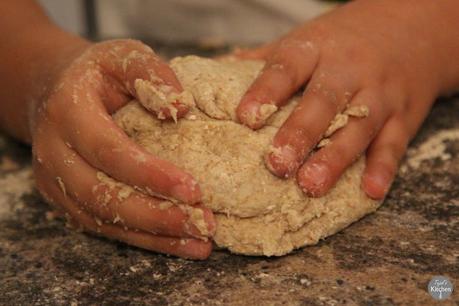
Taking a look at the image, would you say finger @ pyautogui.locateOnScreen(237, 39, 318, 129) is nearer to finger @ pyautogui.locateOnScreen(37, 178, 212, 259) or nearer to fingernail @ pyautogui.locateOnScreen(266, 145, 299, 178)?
fingernail @ pyautogui.locateOnScreen(266, 145, 299, 178)

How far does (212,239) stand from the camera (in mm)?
1183

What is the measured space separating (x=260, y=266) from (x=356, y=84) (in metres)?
0.47

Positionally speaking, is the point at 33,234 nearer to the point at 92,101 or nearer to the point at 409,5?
the point at 92,101

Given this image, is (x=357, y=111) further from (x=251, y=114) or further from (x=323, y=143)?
(x=251, y=114)

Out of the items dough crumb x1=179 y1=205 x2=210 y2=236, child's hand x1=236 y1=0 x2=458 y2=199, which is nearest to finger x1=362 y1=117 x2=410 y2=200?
child's hand x1=236 y1=0 x2=458 y2=199

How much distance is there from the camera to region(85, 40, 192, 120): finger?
3.82 ft

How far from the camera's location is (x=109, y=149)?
1.14m

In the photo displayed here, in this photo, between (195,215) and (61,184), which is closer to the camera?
(195,215)

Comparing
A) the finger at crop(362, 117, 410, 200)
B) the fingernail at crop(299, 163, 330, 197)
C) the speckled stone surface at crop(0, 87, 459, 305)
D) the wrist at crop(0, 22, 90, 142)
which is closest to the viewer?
the speckled stone surface at crop(0, 87, 459, 305)

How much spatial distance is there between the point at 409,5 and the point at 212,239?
0.83 m

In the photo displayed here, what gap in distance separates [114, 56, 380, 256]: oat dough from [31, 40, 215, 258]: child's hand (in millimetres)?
50

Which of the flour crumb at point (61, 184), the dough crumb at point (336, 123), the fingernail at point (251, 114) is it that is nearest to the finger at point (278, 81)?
the fingernail at point (251, 114)

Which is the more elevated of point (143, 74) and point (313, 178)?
point (143, 74)

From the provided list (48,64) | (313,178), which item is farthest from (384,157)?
(48,64)
